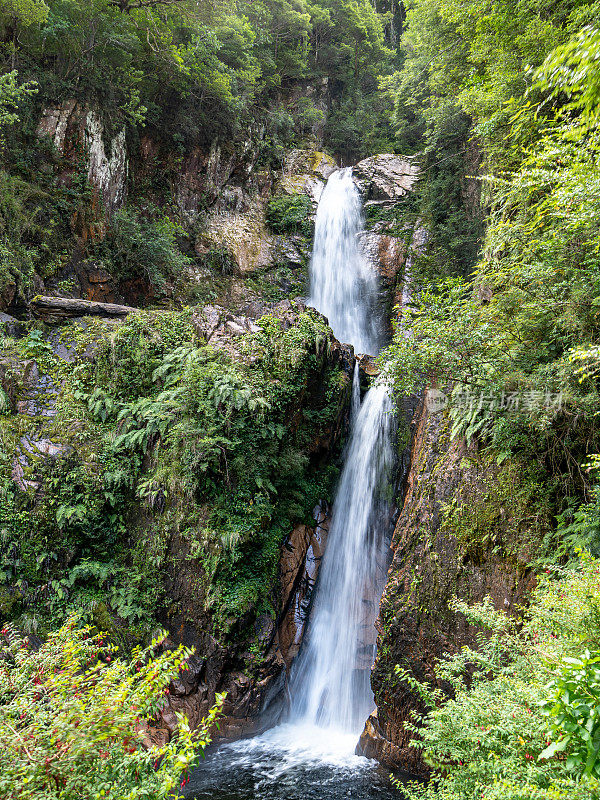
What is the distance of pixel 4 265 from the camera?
983 cm

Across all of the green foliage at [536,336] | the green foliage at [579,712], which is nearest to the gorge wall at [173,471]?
the green foliage at [536,336]

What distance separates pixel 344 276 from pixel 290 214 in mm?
3761

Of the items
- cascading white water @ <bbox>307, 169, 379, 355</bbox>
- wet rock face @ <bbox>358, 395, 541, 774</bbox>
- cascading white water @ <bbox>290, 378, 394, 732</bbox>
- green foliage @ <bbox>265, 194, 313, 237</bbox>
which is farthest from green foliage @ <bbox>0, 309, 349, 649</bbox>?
green foliage @ <bbox>265, 194, 313, 237</bbox>

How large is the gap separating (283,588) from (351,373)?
19.1 ft

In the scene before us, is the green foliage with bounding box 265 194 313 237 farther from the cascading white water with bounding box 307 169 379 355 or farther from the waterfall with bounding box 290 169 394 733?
the waterfall with bounding box 290 169 394 733

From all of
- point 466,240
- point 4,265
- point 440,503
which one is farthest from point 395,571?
point 4,265

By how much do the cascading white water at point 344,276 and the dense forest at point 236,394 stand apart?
0.98 meters

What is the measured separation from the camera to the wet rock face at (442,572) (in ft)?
19.1

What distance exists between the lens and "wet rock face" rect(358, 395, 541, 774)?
5.84 meters

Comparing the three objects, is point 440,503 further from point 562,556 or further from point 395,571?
point 562,556

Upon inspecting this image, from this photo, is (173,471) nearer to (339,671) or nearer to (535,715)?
(339,671)

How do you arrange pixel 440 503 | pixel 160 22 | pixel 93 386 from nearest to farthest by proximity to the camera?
pixel 440 503 → pixel 93 386 → pixel 160 22

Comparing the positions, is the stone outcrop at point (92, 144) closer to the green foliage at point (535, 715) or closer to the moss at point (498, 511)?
the moss at point (498, 511)

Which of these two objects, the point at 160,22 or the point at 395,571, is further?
the point at 160,22
